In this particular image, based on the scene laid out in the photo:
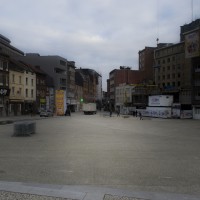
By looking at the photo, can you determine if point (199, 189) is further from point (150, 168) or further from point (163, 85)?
point (163, 85)

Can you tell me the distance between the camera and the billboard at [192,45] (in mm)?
79350

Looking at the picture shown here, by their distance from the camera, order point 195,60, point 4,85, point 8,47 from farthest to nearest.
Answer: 1. point 8,47
2. point 195,60
3. point 4,85

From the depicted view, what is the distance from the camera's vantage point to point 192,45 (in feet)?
267

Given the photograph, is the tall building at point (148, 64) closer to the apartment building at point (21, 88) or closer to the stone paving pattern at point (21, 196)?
the apartment building at point (21, 88)

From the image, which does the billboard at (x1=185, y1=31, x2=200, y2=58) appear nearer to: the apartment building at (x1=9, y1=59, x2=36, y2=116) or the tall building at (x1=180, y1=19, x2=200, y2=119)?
the tall building at (x1=180, y1=19, x2=200, y2=119)

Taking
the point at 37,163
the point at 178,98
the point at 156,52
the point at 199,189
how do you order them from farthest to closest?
1. the point at 156,52
2. the point at 178,98
3. the point at 37,163
4. the point at 199,189

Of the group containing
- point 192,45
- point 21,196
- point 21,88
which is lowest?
point 21,196

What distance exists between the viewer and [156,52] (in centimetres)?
12131

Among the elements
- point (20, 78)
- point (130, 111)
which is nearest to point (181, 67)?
point (130, 111)

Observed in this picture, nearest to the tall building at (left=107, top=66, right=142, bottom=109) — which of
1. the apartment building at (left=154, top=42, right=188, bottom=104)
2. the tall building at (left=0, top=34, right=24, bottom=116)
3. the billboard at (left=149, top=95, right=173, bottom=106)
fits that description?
the apartment building at (left=154, top=42, right=188, bottom=104)

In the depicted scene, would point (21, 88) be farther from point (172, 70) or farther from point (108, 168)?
point (108, 168)

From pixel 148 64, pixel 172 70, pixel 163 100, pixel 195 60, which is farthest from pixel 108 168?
pixel 148 64

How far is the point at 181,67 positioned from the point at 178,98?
10449 millimetres

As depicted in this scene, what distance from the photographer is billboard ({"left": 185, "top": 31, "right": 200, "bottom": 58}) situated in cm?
7935
